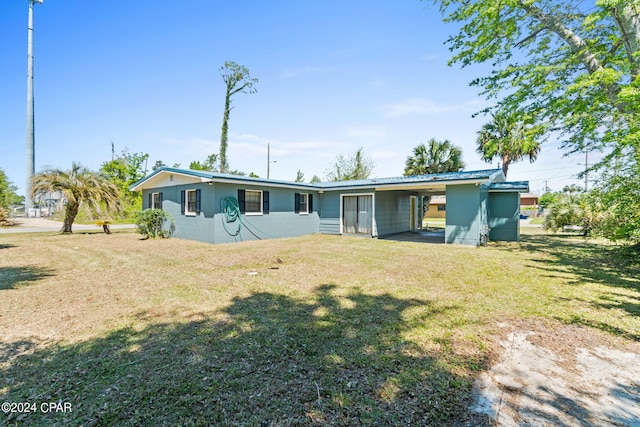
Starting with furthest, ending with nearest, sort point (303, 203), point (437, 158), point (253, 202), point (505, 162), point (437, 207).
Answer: point (437, 207) → point (505, 162) → point (437, 158) → point (303, 203) → point (253, 202)

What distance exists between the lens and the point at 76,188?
43.8ft

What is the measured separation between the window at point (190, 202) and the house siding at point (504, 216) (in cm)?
1347

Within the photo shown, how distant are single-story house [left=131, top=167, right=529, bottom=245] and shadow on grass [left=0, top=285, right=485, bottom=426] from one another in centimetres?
822

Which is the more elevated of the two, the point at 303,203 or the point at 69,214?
the point at 303,203

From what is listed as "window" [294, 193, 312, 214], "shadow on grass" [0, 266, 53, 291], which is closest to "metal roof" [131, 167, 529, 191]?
"window" [294, 193, 312, 214]

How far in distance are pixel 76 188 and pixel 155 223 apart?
4455mm

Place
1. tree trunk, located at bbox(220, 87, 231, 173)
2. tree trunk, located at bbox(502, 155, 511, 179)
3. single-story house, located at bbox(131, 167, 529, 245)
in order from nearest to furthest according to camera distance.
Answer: single-story house, located at bbox(131, 167, 529, 245) < tree trunk, located at bbox(502, 155, 511, 179) < tree trunk, located at bbox(220, 87, 231, 173)

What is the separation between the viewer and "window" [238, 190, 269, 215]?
477 inches

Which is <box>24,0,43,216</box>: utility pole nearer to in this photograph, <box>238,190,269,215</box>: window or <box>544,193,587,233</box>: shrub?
<box>238,190,269,215</box>: window

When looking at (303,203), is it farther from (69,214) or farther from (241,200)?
(69,214)

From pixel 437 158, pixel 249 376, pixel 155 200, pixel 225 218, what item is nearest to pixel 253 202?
pixel 225 218

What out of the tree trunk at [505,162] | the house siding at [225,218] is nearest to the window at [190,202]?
the house siding at [225,218]

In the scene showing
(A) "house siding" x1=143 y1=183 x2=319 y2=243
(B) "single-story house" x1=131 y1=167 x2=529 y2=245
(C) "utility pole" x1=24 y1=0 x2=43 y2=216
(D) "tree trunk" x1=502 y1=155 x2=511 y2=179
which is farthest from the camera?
(C) "utility pole" x1=24 y1=0 x2=43 y2=216

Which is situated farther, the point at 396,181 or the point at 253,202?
the point at 396,181
